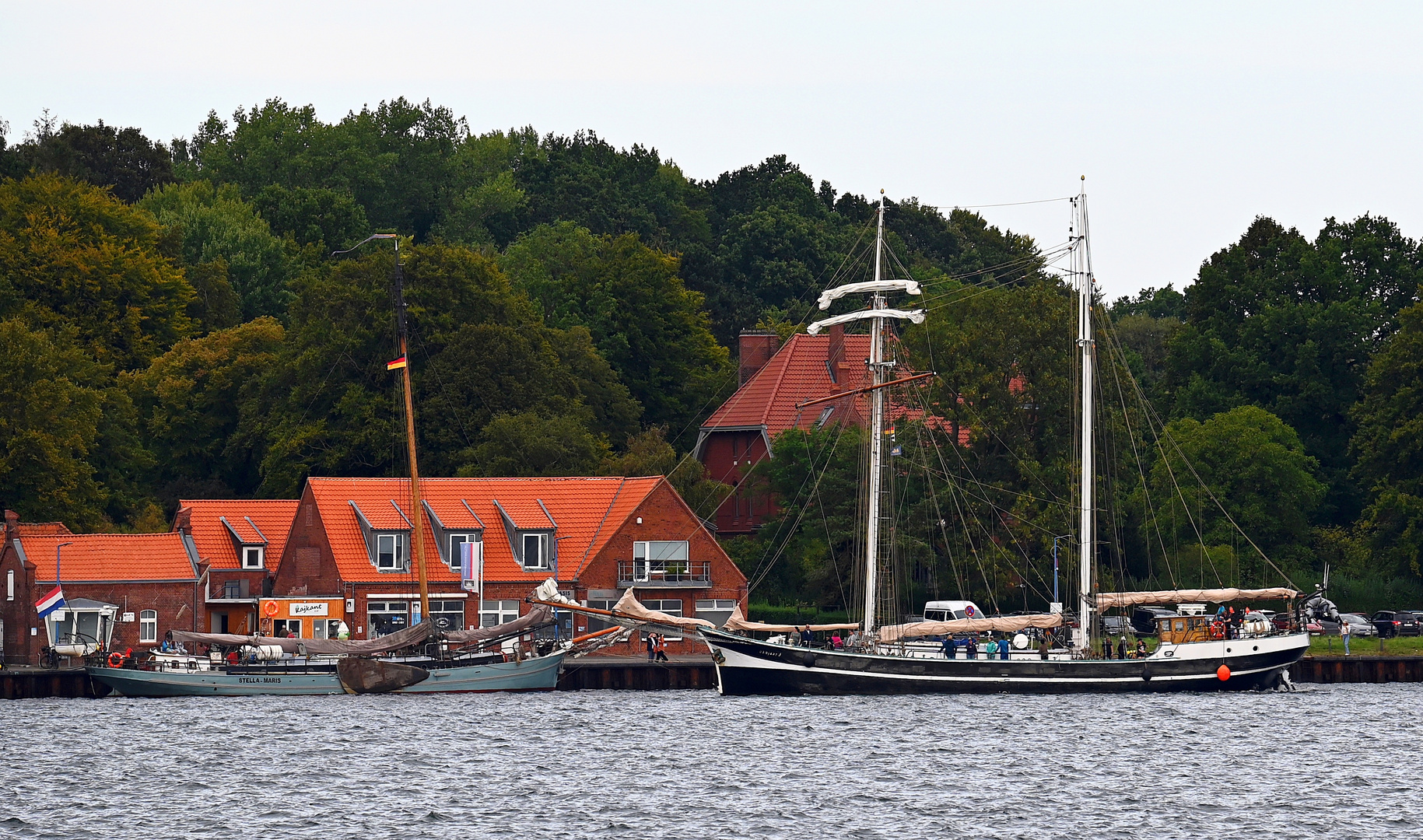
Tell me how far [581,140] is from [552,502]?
80.5 m

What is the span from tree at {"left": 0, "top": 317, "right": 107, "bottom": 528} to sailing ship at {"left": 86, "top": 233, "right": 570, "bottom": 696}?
67.1 feet

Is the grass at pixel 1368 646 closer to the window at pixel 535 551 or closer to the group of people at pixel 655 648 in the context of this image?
the group of people at pixel 655 648

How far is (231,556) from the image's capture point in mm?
85688

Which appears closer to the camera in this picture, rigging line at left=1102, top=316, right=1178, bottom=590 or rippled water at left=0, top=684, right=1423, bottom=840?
rippled water at left=0, top=684, right=1423, bottom=840

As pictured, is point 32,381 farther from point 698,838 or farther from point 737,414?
point 698,838

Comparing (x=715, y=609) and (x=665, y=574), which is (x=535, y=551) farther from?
(x=715, y=609)

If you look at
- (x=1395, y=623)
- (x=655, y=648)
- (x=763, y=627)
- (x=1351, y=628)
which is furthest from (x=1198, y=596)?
(x=655, y=648)

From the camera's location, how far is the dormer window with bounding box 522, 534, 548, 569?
274 feet

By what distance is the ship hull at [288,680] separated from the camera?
71312mm

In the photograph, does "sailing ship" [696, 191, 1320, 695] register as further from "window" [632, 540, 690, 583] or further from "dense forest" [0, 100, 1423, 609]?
"window" [632, 540, 690, 583]

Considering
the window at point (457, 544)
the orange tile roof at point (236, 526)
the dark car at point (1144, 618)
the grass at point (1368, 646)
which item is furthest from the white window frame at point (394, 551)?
the grass at point (1368, 646)

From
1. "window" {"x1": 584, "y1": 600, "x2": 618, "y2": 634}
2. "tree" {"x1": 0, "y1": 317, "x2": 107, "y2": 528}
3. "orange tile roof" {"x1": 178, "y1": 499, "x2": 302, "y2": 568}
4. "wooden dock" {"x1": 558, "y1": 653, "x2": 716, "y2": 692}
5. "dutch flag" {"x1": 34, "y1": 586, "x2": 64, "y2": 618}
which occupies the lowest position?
"wooden dock" {"x1": 558, "y1": 653, "x2": 716, "y2": 692}

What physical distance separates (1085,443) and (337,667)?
2603 cm

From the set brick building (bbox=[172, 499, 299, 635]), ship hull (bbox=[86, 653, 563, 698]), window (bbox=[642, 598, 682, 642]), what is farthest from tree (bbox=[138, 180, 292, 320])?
ship hull (bbox=[86, 653, 563, 698])
